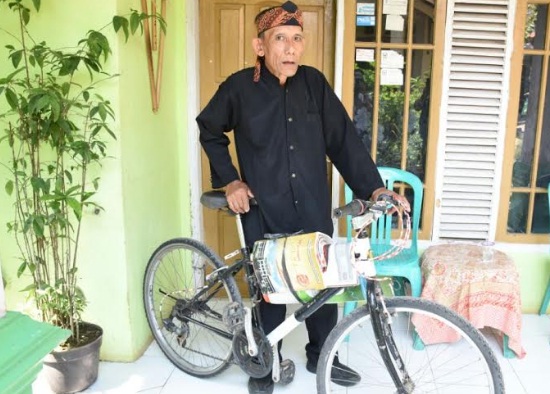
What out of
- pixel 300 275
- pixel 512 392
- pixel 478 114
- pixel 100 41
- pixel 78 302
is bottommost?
pixel 512 392

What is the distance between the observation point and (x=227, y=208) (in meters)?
2.02

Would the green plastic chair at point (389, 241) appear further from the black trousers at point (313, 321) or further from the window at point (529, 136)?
the window at point (529, 136)

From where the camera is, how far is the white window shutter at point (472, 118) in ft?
8.61

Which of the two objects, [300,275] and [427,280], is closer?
[300,275]

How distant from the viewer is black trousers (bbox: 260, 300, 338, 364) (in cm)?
210

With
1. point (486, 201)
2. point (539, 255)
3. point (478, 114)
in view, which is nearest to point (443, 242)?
point (486, 201)

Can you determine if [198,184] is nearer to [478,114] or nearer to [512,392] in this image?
[478,114]

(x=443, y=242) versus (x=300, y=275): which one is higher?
(x=300, y=275)

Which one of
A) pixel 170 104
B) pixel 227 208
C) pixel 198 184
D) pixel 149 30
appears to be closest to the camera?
pixel 227 208

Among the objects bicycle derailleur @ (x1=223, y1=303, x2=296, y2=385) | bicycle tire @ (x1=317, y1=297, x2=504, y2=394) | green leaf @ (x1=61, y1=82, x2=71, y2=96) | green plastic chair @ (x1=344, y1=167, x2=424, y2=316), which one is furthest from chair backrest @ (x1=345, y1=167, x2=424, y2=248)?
green leaf @ (x1=61, y1=82, x2=71, y2=96)

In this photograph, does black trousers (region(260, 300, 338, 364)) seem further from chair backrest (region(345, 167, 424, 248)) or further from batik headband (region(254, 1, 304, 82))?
batik headband (region(254, 1, 304, 82))

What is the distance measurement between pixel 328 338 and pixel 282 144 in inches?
30.6

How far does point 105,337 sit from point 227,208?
920mm

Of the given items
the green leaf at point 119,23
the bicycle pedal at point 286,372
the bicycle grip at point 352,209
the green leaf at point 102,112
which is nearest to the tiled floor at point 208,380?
the bicycle pedal at point 286,372
